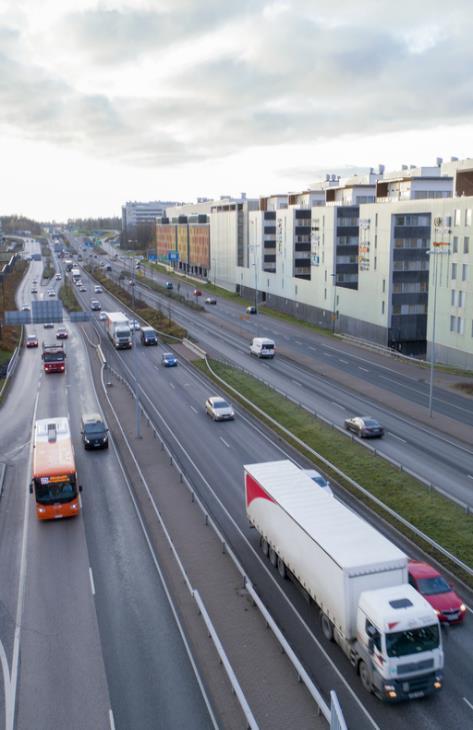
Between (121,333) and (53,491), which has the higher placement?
(121,333)

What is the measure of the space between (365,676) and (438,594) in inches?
185

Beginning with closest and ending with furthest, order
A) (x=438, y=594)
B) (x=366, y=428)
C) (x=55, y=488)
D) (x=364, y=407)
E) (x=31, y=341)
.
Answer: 1. (x=438, y=594)
2. (x=55, y=488)
3. (x=366, y=428)
4. (x=364, y=407)
5. (x=31, y=341)

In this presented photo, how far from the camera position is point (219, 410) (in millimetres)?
47938

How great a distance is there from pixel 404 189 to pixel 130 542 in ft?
222

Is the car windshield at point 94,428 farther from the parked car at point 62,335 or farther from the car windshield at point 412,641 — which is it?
the parked car at point 62,335

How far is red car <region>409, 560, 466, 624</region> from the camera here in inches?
851

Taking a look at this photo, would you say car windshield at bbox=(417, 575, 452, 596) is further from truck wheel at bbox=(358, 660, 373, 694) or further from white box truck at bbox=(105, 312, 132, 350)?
white box truck at bbox=(105, 312, 132, 350)

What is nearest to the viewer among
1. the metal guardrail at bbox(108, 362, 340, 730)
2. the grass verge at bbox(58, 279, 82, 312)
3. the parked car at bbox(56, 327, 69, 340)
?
the metal guardrail at bbox(108, 362, 340, 730)

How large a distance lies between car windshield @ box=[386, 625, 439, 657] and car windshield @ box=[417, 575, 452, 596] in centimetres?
407

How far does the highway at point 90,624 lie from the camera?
1805 cm

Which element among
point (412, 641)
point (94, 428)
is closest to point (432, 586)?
point (412, 641)

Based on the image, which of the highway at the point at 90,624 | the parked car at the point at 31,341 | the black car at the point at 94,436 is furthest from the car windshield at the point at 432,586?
the parked car at the point at 31,341

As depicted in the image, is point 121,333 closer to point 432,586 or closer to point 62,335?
point 62,335

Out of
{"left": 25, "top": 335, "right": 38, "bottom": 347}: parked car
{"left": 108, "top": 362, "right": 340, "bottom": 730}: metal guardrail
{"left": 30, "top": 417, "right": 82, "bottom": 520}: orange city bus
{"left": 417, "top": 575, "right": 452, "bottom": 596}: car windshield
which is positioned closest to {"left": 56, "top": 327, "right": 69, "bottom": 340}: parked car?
{"left": 25, "top": 335, "right": 38, "bottom": 347}: parked car
